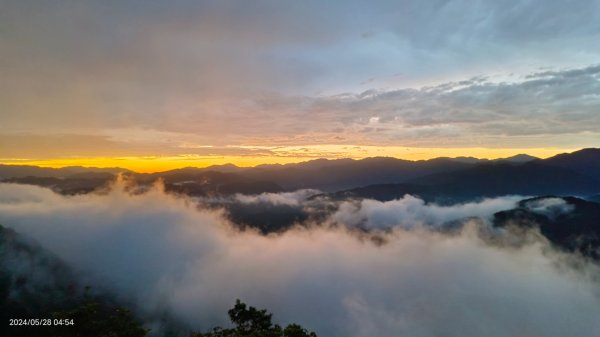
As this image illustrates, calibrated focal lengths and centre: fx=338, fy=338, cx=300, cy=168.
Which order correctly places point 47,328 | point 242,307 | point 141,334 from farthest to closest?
point 242,307, point 141,334, point 47,328

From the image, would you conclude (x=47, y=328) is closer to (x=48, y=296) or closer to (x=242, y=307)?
(x=242, y=307)

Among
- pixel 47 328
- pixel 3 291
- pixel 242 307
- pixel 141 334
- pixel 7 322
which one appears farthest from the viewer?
pixel 3 291

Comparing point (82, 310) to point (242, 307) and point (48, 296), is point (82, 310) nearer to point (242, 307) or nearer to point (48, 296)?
point (242, 307)

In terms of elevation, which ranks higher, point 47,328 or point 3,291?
point 47,328

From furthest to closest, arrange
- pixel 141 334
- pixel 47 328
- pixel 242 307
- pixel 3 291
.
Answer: pixel 3 291 → pixel 242 307 → pixel 141 334 → pixel 47 328

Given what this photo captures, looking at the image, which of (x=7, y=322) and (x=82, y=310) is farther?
(x=7, y=322)

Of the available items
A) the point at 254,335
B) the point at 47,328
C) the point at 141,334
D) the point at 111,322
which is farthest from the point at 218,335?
the point at 47,328

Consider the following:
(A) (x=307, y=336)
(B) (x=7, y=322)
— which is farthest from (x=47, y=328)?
(B) (x=7, y=322)

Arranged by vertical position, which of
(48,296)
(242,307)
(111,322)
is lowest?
(48,296)

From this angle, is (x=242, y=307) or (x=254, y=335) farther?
(x=242, y=307)
